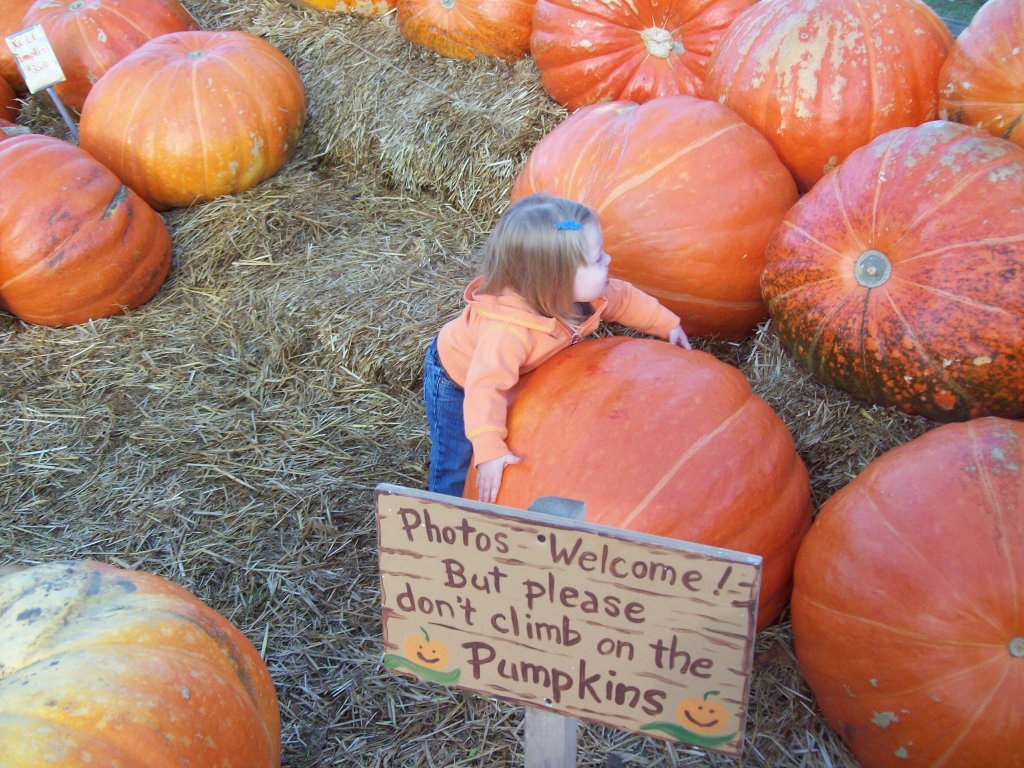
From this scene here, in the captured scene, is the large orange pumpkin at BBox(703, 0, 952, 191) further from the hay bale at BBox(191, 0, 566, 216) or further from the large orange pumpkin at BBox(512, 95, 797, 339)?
the hay bale at BBox(191, 0, 566, 216)

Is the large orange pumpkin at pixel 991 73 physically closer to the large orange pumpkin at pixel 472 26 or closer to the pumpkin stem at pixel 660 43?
the pumpkin stem at pixel 660 43

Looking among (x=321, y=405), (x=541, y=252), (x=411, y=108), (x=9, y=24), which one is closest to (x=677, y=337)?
(x=541, y=252)

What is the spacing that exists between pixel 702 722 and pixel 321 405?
224 cm

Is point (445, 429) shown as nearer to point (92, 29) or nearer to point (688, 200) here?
point (688, 200)

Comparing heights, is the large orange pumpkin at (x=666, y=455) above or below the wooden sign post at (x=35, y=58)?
below

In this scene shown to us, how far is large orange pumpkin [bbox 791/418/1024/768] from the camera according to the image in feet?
4.88

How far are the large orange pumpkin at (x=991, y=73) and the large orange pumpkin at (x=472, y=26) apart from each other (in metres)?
2.22

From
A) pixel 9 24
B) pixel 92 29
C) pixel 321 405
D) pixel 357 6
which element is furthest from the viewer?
pixel 9 24

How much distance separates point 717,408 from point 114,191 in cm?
291

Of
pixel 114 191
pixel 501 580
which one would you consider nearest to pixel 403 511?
pixel 501 580

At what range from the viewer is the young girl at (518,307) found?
194cm

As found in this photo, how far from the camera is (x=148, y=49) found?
417 centimetres

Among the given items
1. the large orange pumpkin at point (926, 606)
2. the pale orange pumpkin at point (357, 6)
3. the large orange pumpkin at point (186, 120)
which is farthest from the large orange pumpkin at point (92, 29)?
the large orange pumpkin at point (926, 606)

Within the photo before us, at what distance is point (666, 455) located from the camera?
180 cm
